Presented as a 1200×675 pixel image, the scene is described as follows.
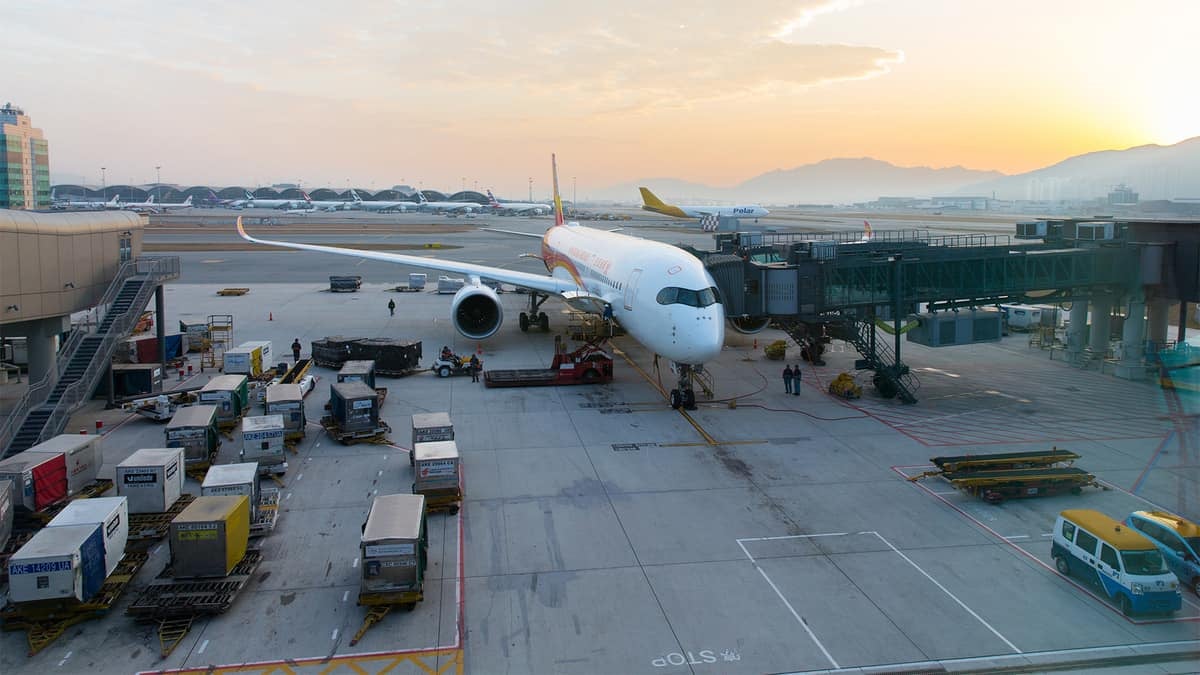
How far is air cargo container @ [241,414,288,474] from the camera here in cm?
2156

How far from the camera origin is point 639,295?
2933 centimetres

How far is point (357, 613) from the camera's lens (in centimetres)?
1425

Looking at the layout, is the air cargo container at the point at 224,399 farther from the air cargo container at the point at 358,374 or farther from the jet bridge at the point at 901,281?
the jet bridge at the point at 901,281

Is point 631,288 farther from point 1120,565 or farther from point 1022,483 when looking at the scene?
point 1120,565

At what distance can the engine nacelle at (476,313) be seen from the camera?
38625 mm

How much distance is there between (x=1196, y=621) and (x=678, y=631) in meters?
9.35

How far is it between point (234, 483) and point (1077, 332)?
1464 inches

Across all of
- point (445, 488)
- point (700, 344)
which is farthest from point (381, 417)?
point (700, 344)

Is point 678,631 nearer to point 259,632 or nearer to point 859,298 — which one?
point 259,632

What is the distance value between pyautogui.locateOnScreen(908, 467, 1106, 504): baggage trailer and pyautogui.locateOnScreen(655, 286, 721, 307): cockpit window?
992cm

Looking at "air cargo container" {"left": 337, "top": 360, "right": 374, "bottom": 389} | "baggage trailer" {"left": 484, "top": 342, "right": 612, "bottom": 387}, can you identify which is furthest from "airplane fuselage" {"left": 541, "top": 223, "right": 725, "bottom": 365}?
"air cargo container" {"left": 337, "top": 360, "right": 374, "bottom": 389}

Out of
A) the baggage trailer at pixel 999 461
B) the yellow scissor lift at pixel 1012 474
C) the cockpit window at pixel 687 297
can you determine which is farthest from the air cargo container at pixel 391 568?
the cockpit window at pixel 687 297

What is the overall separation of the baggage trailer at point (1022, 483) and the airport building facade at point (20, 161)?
87.5m

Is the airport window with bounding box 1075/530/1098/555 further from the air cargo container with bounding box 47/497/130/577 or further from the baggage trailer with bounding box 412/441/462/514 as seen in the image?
the air cargo container with bounding box 47/497/130/577
